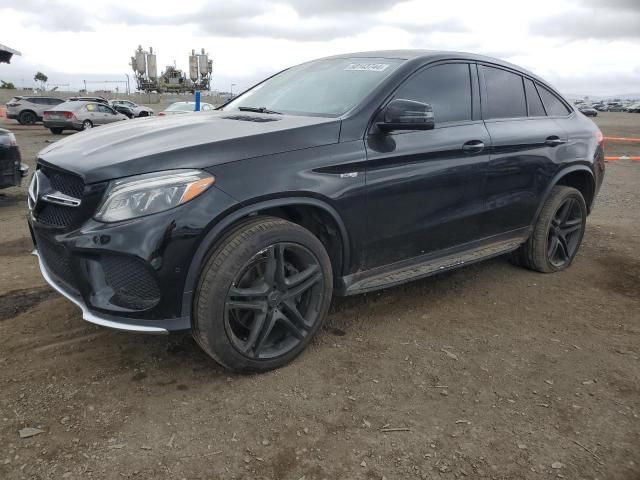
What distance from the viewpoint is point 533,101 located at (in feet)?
13.9

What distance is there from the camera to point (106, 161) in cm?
250

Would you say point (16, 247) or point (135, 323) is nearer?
point (135, 323)

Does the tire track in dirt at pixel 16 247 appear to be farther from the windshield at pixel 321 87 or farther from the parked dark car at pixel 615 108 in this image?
the parked dark car at pixel 615 108

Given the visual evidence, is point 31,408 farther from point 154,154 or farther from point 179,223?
point 154,154

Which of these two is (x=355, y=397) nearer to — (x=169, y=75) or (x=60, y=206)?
(x=60, y=206)

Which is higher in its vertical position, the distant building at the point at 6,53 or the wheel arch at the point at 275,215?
the distant building at the point at 6,53

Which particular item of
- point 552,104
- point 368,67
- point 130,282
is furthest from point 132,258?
point 552,104

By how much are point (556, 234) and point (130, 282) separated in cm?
356

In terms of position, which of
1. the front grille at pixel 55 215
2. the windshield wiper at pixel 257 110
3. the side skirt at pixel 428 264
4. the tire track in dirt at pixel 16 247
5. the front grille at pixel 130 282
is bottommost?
the tire track in dirt at pixel 16 247

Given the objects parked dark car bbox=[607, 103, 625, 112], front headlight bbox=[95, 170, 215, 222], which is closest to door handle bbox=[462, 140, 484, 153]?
front headlight bbox=[95, 170, 215, 222]

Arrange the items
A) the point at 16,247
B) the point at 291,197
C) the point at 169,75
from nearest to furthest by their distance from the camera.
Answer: the point at 291,197, the point at 16,247, the point at 169,75

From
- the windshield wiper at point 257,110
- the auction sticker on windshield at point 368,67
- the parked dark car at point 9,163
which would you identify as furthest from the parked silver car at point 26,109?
the auction sticker on windshield at point 368,67

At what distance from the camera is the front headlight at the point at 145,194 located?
239 centimetres

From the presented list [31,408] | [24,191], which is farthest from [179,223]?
[24,191]
